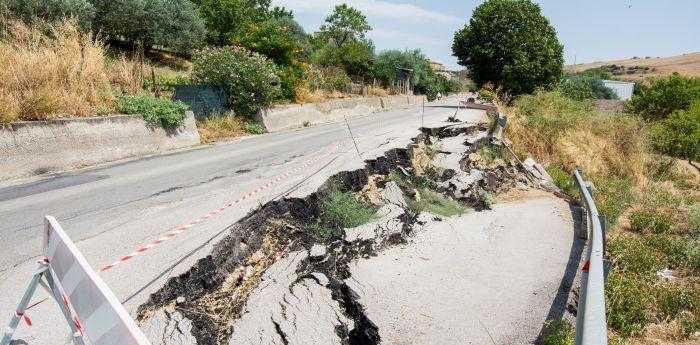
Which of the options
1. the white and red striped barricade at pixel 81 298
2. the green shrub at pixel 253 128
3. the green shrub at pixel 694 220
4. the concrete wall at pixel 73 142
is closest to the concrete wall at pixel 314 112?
the green shrub at pixel 253 128

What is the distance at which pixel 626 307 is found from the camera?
16.6 feet

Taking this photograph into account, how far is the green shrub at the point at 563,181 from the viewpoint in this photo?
11.2m

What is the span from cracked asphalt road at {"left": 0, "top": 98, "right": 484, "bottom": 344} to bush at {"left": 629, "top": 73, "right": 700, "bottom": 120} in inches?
1730

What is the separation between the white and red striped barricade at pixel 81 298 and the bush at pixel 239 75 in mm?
14829

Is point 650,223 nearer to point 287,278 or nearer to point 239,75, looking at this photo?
point 287,278

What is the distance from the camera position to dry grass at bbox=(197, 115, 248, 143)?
50.4 feet

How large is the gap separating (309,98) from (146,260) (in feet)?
64.7

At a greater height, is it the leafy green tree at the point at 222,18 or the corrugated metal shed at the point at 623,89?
the leafy green tree at the point at 222,18

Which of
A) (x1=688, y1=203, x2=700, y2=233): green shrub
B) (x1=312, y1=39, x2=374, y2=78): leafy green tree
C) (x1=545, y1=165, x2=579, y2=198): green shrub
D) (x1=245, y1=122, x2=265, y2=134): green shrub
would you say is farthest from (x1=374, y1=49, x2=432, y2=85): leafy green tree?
(x1=688, y1=203, x2=700, y2=233): green shrub

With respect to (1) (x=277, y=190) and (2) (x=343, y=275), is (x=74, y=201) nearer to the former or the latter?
(1) (x=277, y=190)

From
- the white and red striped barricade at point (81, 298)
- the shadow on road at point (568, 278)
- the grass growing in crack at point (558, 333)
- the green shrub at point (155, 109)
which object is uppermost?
the green shrub at point (155, 109)

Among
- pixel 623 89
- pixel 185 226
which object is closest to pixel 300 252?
pixel 185 226

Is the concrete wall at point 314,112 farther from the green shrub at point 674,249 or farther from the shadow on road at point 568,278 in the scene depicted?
the green shrub at point 674,249

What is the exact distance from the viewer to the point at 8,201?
23.2 ft
